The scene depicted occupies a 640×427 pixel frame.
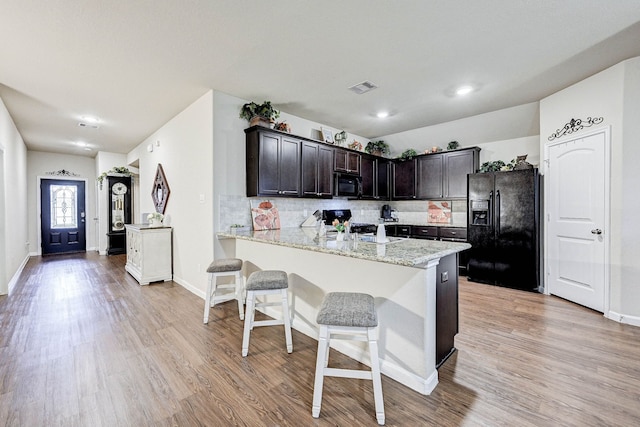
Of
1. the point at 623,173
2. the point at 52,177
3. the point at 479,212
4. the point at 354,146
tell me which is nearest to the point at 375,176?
the point at 354,146

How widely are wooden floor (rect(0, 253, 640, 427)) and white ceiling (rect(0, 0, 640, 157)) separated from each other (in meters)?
2.79

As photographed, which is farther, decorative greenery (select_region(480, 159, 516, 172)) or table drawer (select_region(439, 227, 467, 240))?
table drawer (select_region(439, 227, 467, 240))

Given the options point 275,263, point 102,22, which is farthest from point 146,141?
point 275,263

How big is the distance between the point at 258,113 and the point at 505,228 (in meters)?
4.04

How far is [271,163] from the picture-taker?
376cm

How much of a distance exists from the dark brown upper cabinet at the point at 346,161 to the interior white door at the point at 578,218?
289 centimetres

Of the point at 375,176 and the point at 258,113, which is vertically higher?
the point at 258,113

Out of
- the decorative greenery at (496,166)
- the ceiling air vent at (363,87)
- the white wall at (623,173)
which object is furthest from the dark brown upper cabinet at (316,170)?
the white wall at (623,173)

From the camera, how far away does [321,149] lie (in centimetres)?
446

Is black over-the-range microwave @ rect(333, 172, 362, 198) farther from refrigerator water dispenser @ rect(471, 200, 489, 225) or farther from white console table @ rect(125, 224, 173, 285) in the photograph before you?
white console table @ rect(125, 224, 173, 285)

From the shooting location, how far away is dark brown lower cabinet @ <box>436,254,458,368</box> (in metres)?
2.02

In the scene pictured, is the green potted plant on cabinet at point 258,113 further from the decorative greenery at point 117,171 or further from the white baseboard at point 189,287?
the decorative greenery at point 117,171

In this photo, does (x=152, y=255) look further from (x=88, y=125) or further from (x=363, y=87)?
(x=363, y=87)

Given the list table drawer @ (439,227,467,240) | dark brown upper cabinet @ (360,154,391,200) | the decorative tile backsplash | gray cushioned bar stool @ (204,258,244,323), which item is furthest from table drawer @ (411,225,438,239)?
gray cushioned bar stool @ (204,258,244,323)
